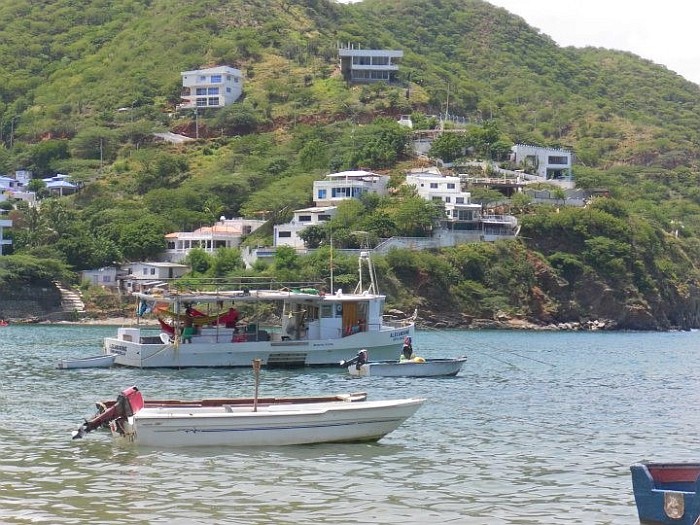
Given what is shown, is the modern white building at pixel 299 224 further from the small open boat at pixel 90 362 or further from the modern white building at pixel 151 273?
the small open boat at pixel 90 362

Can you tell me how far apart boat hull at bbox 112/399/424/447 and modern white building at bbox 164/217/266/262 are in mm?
85953

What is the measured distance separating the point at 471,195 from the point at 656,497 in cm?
9966

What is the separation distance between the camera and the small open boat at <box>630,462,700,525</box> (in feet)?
62.3

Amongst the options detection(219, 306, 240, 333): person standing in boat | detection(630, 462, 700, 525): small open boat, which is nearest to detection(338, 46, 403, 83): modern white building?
detection(219, 306, 240, 333): person standing in boat

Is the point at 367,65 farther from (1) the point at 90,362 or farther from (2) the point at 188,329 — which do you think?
(1) the point at 90,362

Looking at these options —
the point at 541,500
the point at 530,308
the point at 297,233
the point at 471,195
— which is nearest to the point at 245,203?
the point at 297,233

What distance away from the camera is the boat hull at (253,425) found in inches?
1064

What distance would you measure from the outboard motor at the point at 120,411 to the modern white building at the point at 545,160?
111796mm

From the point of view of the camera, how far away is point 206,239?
114438 millimetres

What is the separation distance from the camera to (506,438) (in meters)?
30.6

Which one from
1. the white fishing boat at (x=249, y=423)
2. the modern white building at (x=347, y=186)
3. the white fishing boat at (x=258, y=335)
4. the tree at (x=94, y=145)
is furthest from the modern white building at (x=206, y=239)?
the white fishing boat at (x=249, y=423)

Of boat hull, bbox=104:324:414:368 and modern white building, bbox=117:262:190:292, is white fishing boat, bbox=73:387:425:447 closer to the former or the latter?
boat hull, bbox=104:324:414:368

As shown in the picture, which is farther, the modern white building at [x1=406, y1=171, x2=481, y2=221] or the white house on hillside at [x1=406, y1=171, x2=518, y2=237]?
the white house on hillside at [x1=406, y1=171, x2=518, y2=237]

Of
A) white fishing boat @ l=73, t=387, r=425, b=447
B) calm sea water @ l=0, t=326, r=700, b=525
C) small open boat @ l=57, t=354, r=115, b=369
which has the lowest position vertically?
calm sea water @ l=0, t=326, r=700, b=525
